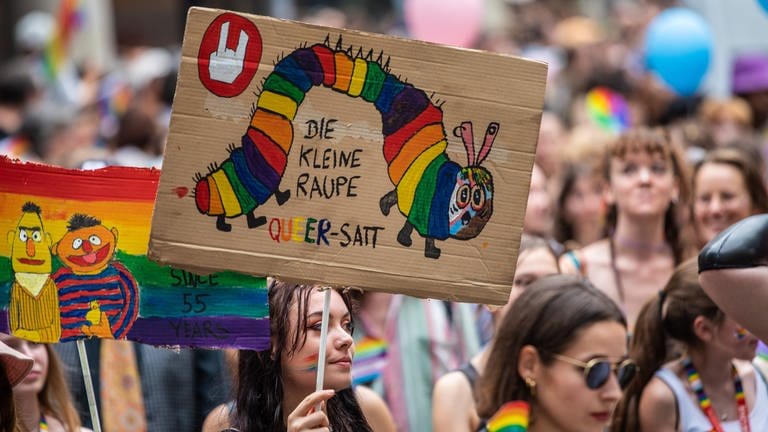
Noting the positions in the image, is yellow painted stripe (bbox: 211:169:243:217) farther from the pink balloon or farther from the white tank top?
the pink balloon

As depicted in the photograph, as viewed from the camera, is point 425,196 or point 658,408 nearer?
point 425,196

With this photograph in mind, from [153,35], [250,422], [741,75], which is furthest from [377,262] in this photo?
[153,35]

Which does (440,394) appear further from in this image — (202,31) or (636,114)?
(636,114)

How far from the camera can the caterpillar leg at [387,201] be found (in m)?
3.56

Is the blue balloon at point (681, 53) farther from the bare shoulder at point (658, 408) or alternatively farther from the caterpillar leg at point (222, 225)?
the caterpillar leg at point (222, 225)

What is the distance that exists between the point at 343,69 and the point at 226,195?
0.42m

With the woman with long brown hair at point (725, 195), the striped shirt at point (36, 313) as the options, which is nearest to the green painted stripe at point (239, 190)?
the striped shirt at point (36, 313)

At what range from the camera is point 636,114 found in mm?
11789

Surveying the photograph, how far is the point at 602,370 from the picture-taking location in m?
4.39

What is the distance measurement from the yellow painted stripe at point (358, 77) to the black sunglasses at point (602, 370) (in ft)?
4.41

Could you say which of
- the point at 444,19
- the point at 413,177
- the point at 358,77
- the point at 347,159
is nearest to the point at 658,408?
the point at 413,177

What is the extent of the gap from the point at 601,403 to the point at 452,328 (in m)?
1.68

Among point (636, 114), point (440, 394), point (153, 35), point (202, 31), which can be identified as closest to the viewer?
point (202, 31)

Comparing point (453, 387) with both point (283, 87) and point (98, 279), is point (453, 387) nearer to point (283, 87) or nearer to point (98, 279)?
point (98, 279)
